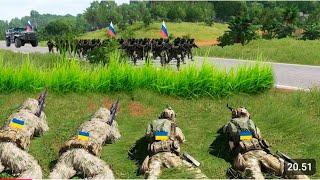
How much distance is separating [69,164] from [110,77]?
5256 mm

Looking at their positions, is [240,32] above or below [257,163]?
above

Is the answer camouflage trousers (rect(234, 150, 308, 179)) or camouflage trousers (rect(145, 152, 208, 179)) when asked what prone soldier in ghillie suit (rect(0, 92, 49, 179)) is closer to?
camouflage trousers (rect(145, 152, 208, 179))

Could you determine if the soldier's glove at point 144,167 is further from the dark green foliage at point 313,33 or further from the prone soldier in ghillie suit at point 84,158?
the dark green foliage at point 313,33

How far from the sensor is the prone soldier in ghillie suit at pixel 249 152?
7242 mm

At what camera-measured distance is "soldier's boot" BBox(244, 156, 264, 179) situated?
7.04 meters

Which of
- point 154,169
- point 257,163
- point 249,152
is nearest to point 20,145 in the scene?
point 154,169

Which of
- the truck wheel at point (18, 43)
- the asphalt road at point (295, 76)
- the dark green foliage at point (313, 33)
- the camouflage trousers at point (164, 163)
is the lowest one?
the camouflage trousers at point (164, 163)

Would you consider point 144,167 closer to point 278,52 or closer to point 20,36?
point 278,52

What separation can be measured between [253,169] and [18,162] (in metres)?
3.92

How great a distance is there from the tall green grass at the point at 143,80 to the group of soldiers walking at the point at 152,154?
350 centimetres

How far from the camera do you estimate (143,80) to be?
12.7 meters

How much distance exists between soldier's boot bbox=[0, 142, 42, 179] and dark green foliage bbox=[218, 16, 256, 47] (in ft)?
82.5
